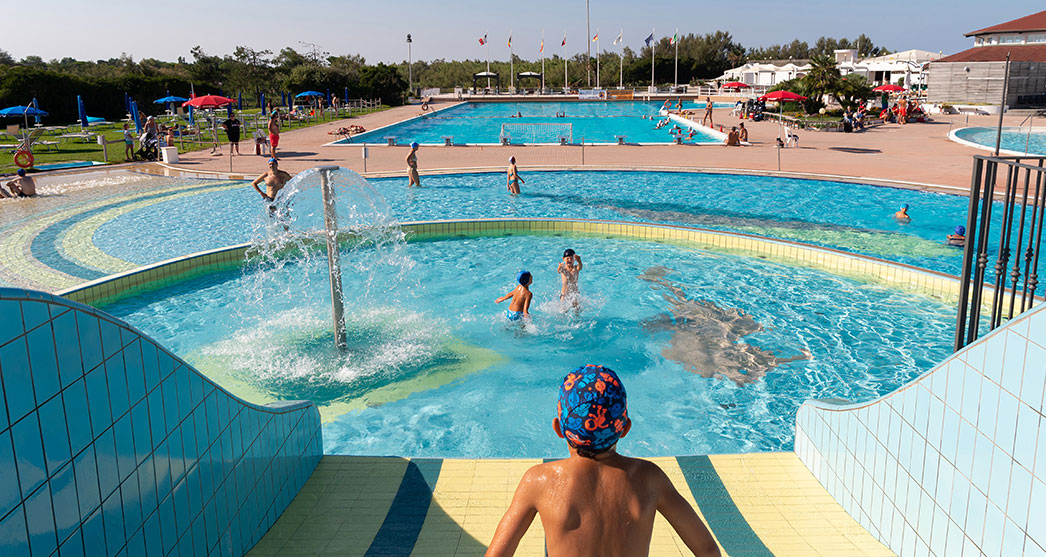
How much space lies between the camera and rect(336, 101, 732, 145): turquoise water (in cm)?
3281

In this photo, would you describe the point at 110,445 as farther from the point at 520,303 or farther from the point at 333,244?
the point at 520,303

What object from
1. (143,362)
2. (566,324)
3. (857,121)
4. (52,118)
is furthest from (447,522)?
(52,118)

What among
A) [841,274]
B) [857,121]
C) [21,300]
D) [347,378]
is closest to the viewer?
[21,300]

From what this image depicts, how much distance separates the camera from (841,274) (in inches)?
419

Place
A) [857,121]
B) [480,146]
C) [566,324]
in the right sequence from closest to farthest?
[566,324] → [480,146] → [857,121]

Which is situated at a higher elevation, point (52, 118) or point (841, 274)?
point (52, 118)

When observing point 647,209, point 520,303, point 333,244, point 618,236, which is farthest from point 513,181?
point 333,244

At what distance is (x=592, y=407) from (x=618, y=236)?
446 inches

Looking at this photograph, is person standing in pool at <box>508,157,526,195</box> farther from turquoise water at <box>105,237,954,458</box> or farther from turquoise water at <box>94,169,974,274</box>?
turquoise water at <box>105,237,954,458</box>

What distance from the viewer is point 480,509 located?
4.21 meters

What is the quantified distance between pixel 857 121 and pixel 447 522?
1244 inches

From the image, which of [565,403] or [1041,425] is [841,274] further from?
[565,403]

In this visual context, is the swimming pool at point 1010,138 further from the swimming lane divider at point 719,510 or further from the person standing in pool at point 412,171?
the swimming lane divider at point 719,510

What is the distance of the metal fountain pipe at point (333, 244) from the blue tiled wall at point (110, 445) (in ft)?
11.2
